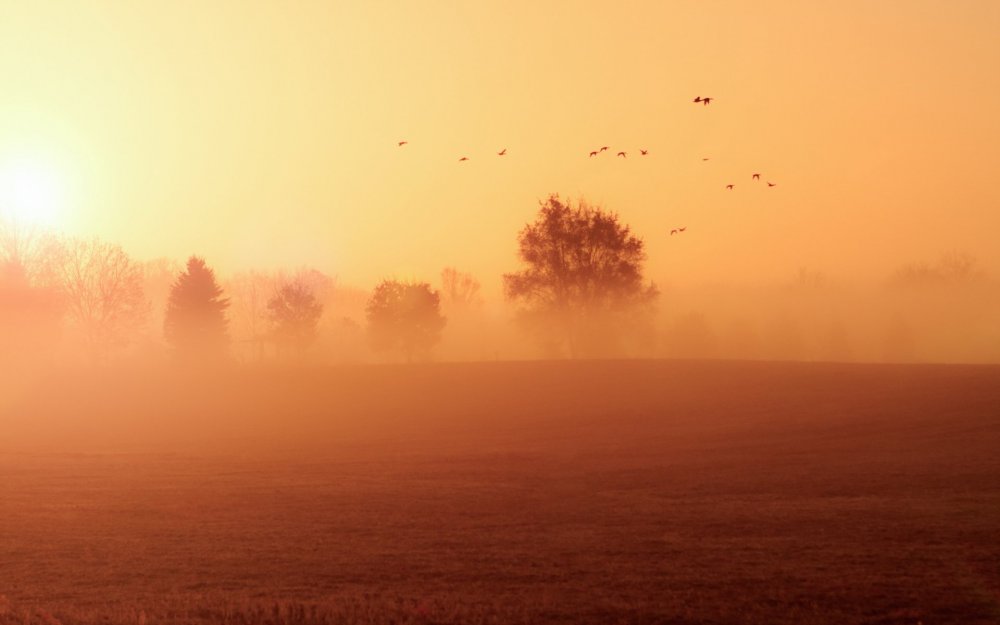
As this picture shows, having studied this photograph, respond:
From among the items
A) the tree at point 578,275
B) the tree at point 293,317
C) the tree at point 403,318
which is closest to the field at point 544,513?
the tree at point 578,275

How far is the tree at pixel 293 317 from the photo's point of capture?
9494cm

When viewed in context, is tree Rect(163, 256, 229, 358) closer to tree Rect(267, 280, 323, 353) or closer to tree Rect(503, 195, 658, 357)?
tree Rect(267, 280, 323, 353)

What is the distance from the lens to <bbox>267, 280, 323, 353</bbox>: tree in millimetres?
94938

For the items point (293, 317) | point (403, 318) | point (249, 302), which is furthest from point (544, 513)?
point (249, 302)

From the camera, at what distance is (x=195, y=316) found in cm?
8319

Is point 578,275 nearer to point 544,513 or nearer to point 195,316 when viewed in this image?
point 195,316

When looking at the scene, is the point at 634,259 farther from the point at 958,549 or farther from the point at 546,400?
the point at 958,549

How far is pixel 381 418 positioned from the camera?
182 ft

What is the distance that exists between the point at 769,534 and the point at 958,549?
3.83 m

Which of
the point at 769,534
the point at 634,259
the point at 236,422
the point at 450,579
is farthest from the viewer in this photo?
the point at 634,259

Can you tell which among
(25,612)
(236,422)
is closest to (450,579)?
(25,612)

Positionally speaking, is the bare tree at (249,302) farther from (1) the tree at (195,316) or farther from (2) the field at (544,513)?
(2) the field at (544,513)

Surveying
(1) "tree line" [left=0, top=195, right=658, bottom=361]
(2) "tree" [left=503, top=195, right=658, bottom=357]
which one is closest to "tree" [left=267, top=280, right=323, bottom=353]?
(1) "tree line" [left=0, top=195, right=658, bottom=361]

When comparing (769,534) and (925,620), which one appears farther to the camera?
(769,534)
